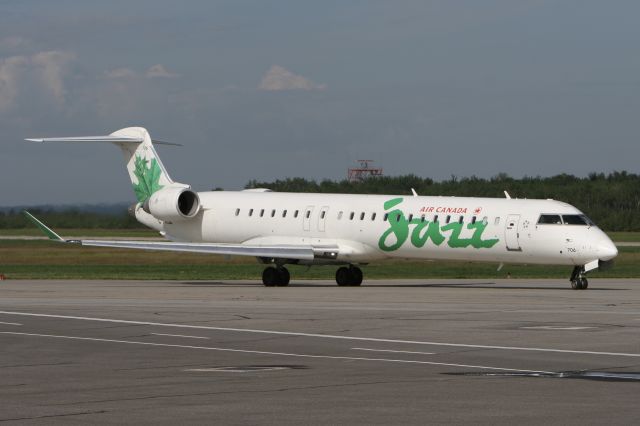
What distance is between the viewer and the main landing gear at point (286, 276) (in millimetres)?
39938

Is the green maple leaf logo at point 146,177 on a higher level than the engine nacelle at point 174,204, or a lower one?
higher

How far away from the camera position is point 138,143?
4541cm

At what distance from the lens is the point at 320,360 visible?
16812 millimetres

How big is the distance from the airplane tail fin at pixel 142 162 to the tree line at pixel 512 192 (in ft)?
128

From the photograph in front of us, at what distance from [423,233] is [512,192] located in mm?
55853

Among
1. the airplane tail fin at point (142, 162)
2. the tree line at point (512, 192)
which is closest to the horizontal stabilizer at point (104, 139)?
the airplane tail fin at point (142, 162)

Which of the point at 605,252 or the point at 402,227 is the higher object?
the point at 402,227

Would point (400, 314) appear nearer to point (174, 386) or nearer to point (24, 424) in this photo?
point (174, 386)

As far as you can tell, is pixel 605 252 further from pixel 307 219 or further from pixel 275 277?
pixel 275 277

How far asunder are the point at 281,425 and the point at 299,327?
11.1 m

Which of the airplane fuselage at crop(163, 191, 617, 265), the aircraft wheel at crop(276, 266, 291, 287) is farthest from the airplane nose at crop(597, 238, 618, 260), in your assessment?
the aircraft wheel at crop(276, 266, 291, 287)

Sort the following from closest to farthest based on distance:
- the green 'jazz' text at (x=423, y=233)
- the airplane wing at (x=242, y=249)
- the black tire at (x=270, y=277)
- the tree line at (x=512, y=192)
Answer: the green 'jazz' text at (x=423, y=233) < the airplane wing at (x=242, y=249) < the black tire at (x=270, y=277) < the tree line at (x=512, y=192)

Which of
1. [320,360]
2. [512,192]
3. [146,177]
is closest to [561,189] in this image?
[512,192]

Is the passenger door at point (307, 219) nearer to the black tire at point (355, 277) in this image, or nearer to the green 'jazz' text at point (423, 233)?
the black tire at point (355, 277)
